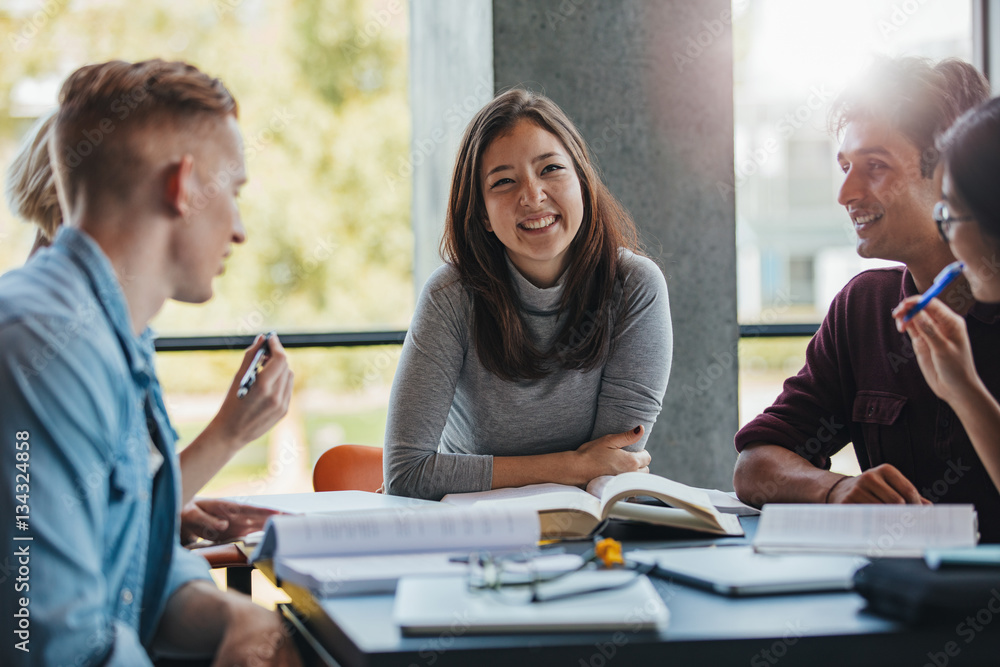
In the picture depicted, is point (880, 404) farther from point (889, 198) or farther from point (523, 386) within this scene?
point (523, 386)

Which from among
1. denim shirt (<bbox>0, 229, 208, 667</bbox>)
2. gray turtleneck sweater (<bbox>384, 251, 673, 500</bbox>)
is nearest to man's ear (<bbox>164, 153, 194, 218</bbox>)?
denim shirt (<bbox>0, 229, 208, 667</bbox>)

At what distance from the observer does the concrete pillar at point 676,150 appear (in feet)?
9.37

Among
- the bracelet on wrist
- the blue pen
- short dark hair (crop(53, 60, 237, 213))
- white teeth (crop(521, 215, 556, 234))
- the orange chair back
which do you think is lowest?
the orange chair back

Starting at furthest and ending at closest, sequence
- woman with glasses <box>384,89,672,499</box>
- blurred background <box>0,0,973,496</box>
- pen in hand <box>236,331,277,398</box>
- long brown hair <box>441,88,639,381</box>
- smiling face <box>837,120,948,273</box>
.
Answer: blurred background <box>0,0,973,496</box>
long brown hair <box>441,88,639,381</box>
woman with glasses <box>384,89,672,499</box>
smiling face <box>837,120,948,273</box>
pen in hand <box>236,331,277,398</box>

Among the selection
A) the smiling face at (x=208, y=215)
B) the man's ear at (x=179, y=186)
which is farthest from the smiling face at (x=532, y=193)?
the man's ear at (x=179, y=186)

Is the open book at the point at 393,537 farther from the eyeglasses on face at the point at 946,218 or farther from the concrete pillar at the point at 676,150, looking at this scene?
the concrete pillar at the point at 676,150

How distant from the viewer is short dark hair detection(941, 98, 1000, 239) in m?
1.26

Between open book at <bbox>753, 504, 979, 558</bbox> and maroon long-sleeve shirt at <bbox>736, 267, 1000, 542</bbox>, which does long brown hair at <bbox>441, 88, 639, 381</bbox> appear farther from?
open book at <bbox>753, 504, 979, 558</bbox>

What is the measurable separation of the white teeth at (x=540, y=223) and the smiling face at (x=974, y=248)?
0.88 meters

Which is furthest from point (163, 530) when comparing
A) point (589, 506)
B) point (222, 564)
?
point (589, 506)

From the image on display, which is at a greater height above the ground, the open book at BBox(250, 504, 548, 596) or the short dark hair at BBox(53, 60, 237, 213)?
the short dark hair at BBox(53, 60, 237, 213)

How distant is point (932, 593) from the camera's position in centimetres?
90

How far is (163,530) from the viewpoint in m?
1.23

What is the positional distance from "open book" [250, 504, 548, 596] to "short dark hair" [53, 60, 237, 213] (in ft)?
1.70
